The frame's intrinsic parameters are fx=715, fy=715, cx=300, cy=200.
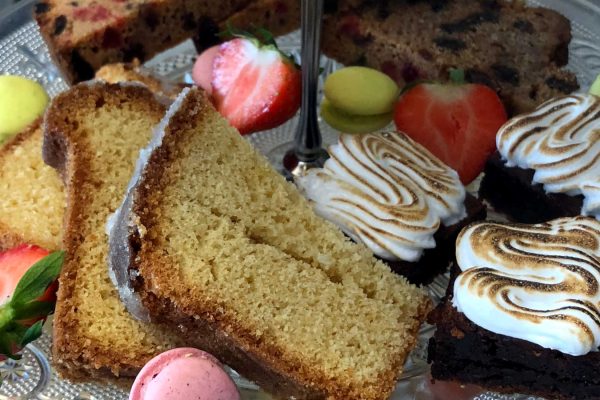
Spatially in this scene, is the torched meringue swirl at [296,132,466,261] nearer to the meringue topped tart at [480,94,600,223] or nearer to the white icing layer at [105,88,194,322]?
the meringue topped tart at [480,94,600,223]

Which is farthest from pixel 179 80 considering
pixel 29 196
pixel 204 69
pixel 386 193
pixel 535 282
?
pixel 535 282

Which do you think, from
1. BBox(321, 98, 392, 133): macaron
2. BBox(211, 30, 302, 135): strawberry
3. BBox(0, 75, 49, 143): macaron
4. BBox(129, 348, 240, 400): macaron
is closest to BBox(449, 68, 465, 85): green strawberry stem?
BBox(321, 98, 392, 133): macaron

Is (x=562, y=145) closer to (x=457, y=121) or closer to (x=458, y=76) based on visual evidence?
(x=457, y=121)

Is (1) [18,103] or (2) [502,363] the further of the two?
(1) [18,103]

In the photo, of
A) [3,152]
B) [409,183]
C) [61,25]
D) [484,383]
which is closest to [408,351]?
[484,383]

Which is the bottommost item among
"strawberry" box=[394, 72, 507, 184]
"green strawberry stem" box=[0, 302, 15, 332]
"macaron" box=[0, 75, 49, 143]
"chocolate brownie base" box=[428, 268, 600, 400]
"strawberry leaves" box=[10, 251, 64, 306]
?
"chocolate brownie base" box=[428, 268, 600, 400]

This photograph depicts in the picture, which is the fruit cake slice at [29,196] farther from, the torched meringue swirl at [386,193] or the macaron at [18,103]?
the torched meringue swirl at [386,193]

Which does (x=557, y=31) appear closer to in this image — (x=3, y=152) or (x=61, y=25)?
(x=61, y=25)

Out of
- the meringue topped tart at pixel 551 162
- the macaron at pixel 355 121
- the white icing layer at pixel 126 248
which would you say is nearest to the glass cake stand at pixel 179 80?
the macaron at pixel 355 121
